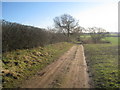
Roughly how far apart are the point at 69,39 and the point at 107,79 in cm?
3743

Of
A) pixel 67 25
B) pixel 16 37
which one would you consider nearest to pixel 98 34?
pixel 67 25

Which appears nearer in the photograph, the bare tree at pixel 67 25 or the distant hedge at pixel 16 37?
the distant hedge at pixel 16 37

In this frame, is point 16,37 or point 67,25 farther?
point 67,25

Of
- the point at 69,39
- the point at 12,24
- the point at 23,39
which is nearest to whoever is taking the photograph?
the point at 12,24

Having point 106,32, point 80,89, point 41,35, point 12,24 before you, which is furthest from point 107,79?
point 106,32

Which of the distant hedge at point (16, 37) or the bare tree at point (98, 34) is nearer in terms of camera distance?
the distant hedge at point (16, 37)

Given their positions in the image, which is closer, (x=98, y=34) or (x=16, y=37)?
(x=16, y=37)

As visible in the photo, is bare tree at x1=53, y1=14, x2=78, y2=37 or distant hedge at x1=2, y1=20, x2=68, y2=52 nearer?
distant hedge at x1=2, y1=20, x2=68, y2=52

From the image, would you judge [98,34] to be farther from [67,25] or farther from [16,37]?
[16,37]

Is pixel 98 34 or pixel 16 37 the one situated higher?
pixel 98 34

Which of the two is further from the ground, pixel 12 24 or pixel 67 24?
pixel 67 24

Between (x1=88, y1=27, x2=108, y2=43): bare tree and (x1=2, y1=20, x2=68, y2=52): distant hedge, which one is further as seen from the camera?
(x1=88, y1=27, x2=108, y2=43): bare tree

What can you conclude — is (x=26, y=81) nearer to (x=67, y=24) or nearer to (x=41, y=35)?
(x=41, y=35)

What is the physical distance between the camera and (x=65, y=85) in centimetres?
495
